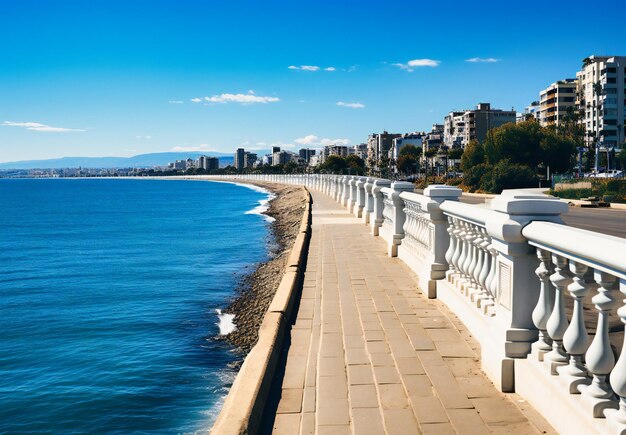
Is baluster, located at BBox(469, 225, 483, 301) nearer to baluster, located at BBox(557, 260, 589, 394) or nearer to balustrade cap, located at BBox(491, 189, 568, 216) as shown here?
balustrade cap, located at BBox(491, 189, 568, 216)

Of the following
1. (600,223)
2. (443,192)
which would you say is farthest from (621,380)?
(600,223)

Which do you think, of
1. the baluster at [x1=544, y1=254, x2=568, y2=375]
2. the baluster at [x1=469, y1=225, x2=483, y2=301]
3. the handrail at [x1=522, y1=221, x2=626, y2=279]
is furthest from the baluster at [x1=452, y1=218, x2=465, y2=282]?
the baluster at [x1=544, y1=254, x2=568, y2=375]

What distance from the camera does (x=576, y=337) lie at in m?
3.59

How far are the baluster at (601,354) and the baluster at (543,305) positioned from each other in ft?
2.81

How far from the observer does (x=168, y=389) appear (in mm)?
9008

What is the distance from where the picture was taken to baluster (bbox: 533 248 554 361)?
13.5ft

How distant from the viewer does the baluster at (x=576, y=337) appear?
347 cm

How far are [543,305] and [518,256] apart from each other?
0.39m

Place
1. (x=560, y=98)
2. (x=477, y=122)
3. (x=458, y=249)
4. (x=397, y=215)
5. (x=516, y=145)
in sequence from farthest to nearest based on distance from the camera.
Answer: (x=477, y=122)
(x=560, y=98)
(x=516, y=145)
(x=397, y=215)
(x=458, y=249)

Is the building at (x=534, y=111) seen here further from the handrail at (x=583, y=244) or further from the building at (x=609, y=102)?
the handrail at (x=583, y=244)

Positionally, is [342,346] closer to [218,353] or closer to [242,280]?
[218,353]

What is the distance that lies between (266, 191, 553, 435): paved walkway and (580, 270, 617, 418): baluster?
765 mm

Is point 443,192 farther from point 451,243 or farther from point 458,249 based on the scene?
point 458,249

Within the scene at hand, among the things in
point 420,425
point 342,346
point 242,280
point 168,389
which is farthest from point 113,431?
point 242,280
